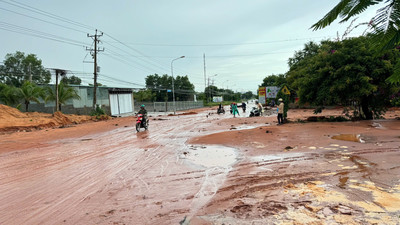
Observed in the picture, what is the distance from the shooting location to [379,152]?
277 inches

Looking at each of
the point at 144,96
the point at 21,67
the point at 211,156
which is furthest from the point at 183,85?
the point at 211,156

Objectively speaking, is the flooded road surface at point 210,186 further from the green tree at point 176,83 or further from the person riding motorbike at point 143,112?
the green tree at point 176,83

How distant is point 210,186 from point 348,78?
12.8 metres

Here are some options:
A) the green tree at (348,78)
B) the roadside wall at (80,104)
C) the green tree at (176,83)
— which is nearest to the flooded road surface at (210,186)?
the green tree at (348,78)

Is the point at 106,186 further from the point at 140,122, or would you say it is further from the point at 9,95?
the point at 9,95

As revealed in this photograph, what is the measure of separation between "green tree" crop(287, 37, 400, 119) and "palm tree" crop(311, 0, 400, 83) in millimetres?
14445

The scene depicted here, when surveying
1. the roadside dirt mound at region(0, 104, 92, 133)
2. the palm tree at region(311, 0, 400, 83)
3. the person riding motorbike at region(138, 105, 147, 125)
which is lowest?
the roadside dirt mound at region(0, 104, 92, 133)

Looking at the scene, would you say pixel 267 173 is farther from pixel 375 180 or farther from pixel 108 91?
pixel 108 91

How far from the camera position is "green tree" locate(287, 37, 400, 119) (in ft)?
46.7

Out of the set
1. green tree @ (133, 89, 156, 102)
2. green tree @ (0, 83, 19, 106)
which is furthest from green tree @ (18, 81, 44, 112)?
green tree @ (133, 89, 156, 102)

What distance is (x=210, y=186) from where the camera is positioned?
492cm

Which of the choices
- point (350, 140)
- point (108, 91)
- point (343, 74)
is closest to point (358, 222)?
point (350, 140)

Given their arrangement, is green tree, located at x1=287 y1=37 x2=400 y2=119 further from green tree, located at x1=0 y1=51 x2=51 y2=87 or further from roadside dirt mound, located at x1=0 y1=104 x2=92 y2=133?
green tree, located at x1=0 y1=51 x2=51 y2=87

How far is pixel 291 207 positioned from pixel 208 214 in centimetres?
119
